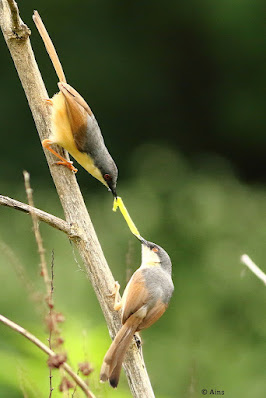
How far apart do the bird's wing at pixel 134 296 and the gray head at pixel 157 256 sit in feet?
0.87

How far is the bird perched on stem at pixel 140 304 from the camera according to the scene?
66.0 inches

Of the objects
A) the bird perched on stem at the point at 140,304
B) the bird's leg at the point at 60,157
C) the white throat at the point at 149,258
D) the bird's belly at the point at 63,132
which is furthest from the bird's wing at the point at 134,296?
the bird's belly at the point at 63,132

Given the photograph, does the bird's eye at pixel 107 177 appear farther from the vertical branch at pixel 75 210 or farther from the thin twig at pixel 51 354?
the thin twig at pixel 51 354

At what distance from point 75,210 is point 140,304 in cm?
A: 34

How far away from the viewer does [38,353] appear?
3012 millimetres

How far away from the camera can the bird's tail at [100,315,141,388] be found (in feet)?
5.45

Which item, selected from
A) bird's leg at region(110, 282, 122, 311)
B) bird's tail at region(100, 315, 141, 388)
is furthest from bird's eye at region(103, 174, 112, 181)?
bird's tail at region(100, 315, 141, 388)

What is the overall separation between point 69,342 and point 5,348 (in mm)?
415

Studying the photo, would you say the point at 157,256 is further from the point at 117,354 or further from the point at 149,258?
the point at 117,354

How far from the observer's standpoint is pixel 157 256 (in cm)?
241

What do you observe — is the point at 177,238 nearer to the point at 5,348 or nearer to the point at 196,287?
the point at 196,287

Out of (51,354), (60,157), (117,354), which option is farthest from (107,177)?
(51,354)

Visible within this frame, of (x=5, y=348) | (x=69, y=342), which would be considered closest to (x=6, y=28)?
(x=69, y=342)

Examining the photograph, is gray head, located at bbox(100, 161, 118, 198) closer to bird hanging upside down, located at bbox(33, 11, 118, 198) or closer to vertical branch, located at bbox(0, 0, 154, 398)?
bird hanging upside down, located at bbox(33, 11, 118, 198)
